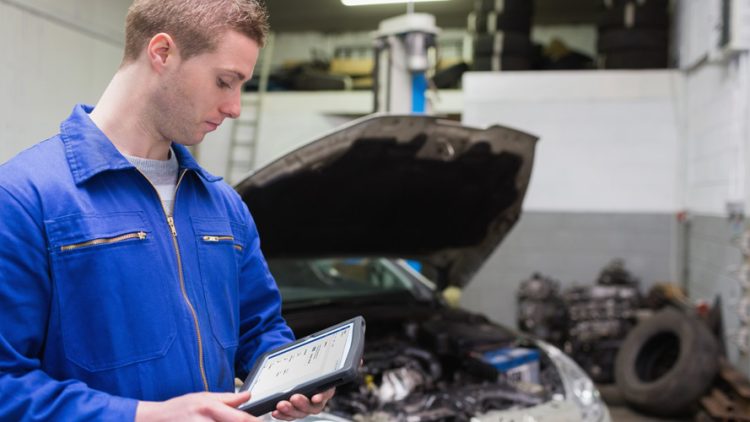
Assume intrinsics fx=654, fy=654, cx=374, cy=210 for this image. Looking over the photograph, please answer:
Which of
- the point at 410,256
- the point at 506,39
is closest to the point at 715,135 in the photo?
the point at 506,39

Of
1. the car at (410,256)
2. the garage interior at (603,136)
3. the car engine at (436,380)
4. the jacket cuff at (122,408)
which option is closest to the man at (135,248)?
the jacket cuff at (122,408)

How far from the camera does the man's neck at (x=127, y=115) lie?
1.22 metres

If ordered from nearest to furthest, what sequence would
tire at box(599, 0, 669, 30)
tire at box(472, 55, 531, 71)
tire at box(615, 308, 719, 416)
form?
tire at box(615, 308, 719, 416)
tire at box(599, 0, 669, 30)
tire at box(472, 55, 531, 71)

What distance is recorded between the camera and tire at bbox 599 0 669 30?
5.95 metres

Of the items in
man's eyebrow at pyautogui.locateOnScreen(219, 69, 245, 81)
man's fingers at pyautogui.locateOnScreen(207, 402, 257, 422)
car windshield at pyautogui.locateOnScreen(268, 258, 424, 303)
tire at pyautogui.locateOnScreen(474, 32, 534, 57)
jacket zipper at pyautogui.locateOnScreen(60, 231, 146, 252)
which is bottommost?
car windshield at pyautogui.locateOnScreen(268, 258, 424, 303)

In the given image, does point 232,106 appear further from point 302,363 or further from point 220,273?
point 302,363

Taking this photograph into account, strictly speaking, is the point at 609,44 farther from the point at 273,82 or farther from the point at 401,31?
the point at 273,82

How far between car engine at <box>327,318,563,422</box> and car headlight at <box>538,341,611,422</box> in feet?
0.13

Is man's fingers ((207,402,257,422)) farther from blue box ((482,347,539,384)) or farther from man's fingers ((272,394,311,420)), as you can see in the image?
blue box ((482,347,539,384))

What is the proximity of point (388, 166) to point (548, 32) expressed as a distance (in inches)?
294

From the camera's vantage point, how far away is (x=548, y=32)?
9375mm

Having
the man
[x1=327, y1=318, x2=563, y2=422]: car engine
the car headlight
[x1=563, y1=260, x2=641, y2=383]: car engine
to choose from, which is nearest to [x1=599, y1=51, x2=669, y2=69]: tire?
[x1=563, y1=260, x2=641, y2=383]: car engine

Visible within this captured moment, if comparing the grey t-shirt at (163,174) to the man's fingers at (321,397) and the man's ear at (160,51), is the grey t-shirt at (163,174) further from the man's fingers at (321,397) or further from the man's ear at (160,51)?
the man's fingers at (321,397)

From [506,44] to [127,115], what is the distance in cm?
564
